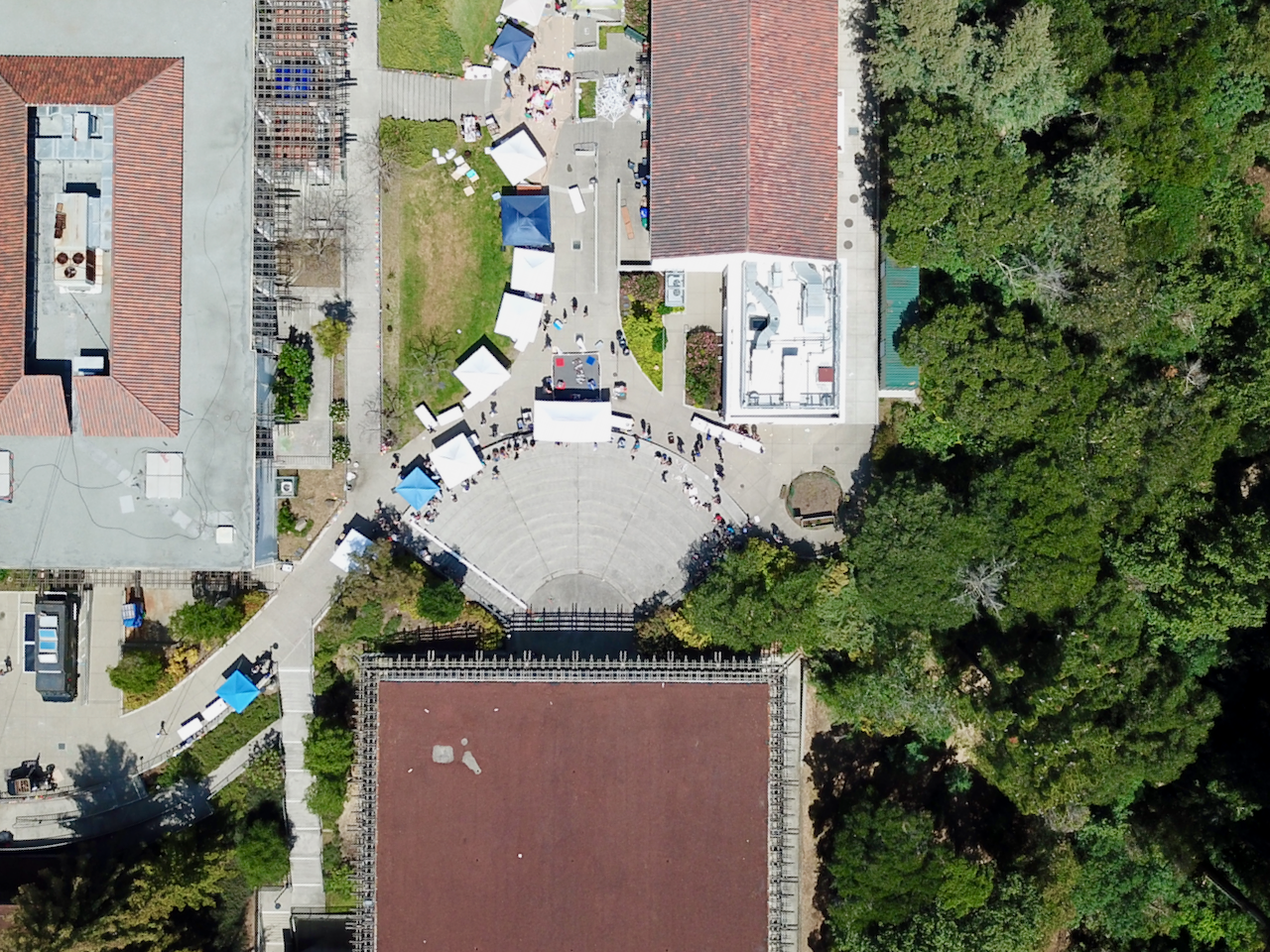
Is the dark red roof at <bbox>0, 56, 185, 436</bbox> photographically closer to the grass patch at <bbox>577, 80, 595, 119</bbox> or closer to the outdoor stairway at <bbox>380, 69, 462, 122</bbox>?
the outdoor stairway at <bbox>380, 69, 462, 122</bbox>

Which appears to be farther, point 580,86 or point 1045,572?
point 580,86

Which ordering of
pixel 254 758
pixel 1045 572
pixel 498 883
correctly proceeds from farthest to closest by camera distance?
pixel 254 758 → pixel 498 883 → pixel 1045 572

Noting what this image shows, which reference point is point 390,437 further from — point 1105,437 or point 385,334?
point 1105,437

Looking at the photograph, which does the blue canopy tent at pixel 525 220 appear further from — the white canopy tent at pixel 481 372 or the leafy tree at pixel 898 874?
the leafy tree at pixel 898 874

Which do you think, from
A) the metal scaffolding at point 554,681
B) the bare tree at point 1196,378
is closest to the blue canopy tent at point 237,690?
the metal scaffolding at point 554,681

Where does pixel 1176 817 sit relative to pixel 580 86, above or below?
below

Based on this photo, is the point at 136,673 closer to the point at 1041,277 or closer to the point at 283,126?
the point at 283,126

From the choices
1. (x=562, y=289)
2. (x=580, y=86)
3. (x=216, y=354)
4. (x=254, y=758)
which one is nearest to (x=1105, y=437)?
(x=562, y=289)
